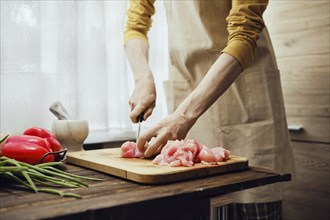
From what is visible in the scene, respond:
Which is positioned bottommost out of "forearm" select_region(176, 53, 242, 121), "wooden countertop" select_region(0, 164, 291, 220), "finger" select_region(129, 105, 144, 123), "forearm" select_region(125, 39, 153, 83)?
"wooden countertop" select_region(0, 164, 291, 220)

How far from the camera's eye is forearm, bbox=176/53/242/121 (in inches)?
50.8

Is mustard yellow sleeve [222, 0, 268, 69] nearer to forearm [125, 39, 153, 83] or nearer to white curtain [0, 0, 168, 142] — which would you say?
forearm [125, 39, 153, 83]

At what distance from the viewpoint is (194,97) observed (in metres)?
1.30

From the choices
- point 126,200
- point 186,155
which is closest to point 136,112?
point 186,155

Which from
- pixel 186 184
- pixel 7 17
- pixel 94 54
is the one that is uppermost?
pixel 7 17

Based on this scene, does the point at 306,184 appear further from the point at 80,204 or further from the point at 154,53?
the point at 80,204

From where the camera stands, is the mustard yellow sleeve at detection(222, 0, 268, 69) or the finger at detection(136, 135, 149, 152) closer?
the finger at detection(136, 135, 149, 152)

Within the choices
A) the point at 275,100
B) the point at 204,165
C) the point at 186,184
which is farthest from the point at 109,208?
the point at 275,100

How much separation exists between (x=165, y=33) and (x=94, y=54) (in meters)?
0.47

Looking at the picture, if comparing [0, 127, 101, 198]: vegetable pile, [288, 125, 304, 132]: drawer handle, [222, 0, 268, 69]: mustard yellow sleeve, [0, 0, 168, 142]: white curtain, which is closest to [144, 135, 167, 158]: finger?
[0, 127, 101, 198]: vegetable pile

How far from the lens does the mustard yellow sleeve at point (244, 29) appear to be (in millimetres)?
1344

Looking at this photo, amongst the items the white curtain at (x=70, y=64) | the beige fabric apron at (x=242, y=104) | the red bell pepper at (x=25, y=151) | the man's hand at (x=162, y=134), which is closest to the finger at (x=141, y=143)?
the man's hand at (x=162, y=134)

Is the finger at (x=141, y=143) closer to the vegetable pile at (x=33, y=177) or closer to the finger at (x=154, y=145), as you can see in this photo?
the finger at (x=154, y=145)

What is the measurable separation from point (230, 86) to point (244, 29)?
309mm
